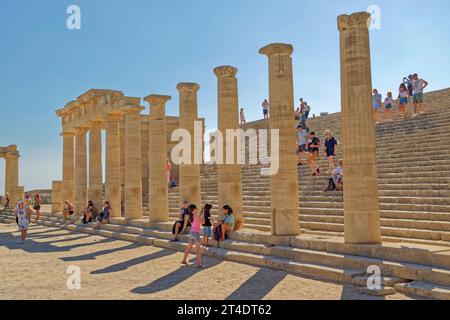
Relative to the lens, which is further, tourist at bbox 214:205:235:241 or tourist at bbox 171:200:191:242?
tourist at bbox 171:200:191:242

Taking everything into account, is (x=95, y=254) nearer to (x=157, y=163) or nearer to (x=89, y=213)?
(x=157, y=163)

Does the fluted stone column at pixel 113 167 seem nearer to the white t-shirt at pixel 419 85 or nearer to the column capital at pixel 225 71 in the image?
the column capital at pixel 225 71

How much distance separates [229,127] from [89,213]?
12.0 m

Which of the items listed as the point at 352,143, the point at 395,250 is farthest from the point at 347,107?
the point at 395,250

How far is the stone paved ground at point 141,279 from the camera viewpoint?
9016 mm

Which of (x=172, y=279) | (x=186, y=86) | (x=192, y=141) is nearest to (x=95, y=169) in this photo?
(x=192, y=141)

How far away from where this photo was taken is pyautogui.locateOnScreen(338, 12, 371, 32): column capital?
1106 centimetres

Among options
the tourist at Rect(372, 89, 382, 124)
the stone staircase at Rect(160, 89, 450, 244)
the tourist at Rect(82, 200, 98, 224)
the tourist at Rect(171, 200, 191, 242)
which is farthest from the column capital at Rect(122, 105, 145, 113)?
the tourist at Rect(372, 89, 382, 124)

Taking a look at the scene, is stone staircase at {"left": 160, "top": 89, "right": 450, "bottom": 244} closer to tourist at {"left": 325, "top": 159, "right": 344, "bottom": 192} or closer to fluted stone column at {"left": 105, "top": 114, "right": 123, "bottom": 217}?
tourist at {"left": 325, "top": 159, "right": 344, "bottom": 192}

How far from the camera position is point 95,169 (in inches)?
997

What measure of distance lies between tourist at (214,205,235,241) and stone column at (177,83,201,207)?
3.27 m

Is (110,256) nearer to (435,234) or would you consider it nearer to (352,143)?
(352,143)

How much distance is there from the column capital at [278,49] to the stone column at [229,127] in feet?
8.13

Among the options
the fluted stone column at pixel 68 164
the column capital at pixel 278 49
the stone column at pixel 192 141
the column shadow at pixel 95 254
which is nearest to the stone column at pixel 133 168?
the column shadow at pixel 95 254
